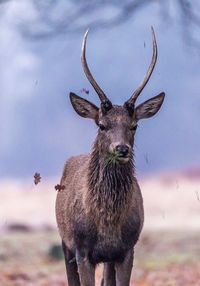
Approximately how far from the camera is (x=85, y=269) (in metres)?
10.9

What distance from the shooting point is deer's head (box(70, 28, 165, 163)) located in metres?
10.3

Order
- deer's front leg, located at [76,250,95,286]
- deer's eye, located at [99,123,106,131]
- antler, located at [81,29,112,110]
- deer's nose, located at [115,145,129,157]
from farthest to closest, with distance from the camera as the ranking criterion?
1. deer's front leg, located at [76,250,95,286]
2. antler, located at [81,29,112,110]
3. deer's eye, located at [99,123,106,131]
4. deer's nose, located at [115,145,129,157]

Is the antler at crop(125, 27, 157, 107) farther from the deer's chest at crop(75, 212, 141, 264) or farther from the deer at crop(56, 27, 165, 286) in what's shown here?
the deer's chest at crop(75, 212, 141, 264)

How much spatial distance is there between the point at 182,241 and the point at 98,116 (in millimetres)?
13070

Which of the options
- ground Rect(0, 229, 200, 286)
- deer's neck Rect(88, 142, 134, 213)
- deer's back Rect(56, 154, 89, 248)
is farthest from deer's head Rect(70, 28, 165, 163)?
ground Rect(0, 229, 200, 286)

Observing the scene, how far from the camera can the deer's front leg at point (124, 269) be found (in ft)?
35.7

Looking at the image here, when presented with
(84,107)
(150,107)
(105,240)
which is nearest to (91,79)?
(84,107)

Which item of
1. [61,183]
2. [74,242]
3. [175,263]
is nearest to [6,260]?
[175,263]

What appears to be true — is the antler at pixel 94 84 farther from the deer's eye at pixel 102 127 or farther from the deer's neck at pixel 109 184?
the deer's neck at pixel 109 184

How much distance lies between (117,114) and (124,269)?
1.63 metres

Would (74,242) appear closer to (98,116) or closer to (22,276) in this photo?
(98,116)

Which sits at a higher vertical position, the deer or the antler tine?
the antler tine

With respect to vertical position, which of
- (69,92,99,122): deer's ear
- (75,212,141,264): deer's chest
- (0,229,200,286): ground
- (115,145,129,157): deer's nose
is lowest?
(75,212,141,264): deer's chest

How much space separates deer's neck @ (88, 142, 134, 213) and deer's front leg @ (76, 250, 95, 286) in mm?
535
